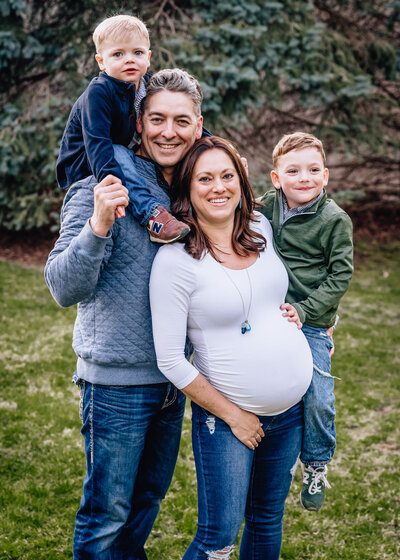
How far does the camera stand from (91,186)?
6.96 feet

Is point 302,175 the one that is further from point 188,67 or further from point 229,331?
point 188,67

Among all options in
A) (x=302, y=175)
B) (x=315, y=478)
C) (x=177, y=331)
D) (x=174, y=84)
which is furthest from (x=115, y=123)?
(x=315, y=478)

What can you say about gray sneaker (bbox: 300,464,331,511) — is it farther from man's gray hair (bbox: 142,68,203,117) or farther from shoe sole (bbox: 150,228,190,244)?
man's gray hair (bbox: 142,68,203,117)

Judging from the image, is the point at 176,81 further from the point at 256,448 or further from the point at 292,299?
the point at 256,448

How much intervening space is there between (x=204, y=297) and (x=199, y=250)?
0.16 m

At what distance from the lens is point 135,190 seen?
209 cm

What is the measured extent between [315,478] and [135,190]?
1338mm

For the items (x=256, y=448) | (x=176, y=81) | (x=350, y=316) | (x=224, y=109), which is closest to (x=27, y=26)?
(x=224, y=109)

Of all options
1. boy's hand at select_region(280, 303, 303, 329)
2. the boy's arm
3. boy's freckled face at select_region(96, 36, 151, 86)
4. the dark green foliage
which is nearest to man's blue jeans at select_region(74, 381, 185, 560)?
boy's hand at select_region(280, 303, 303, 329)

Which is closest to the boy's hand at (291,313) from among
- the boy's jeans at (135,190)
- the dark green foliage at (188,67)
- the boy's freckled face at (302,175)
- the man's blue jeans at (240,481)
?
the man's blue jeans at (240,481)

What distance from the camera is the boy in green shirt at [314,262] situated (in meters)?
2.28

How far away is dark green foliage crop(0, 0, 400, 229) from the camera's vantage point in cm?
757

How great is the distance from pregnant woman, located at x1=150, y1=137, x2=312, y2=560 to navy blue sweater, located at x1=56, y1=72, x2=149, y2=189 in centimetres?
29

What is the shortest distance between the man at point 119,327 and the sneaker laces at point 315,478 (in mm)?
632
